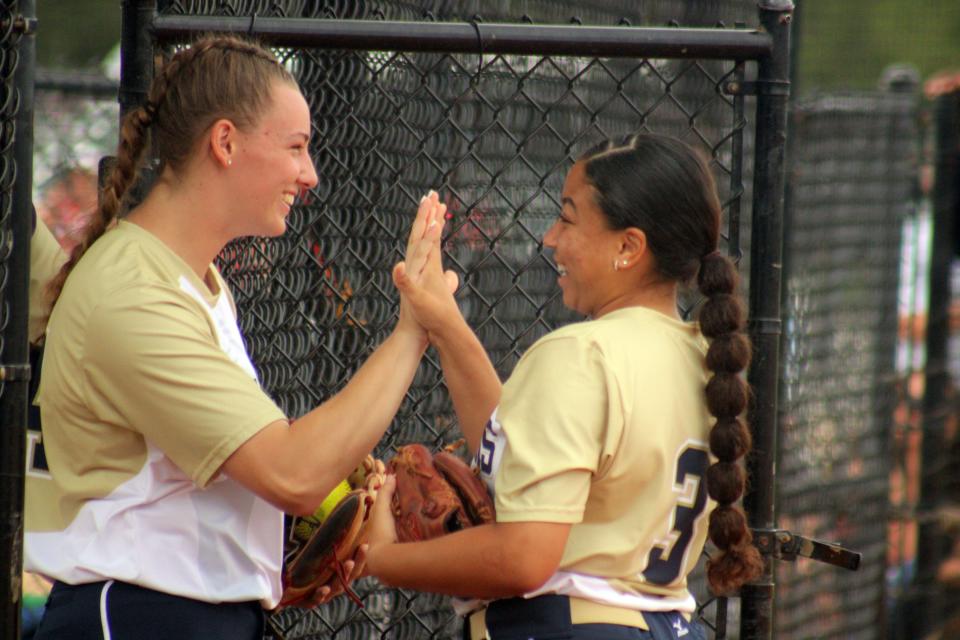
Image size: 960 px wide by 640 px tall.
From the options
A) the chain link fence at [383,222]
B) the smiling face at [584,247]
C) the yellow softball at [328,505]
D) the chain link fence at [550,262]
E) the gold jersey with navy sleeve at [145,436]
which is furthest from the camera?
the chain link fence at [550,262]

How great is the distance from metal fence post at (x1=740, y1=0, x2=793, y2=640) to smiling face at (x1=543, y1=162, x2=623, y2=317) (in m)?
0.49

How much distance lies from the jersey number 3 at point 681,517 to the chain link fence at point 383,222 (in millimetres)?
701

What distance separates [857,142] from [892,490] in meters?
1.75

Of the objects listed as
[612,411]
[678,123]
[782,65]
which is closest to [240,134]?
[612,411]

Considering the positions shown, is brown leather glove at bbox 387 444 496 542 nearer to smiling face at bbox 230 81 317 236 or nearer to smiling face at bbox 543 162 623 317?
smiling face at bbox 543 162 623 317

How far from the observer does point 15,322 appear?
92.3 inches

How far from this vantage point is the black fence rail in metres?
5.49

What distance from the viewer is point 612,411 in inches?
87.1

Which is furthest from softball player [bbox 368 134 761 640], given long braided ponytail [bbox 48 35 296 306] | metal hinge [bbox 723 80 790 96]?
long braided ponytail [bbox 48 35 296 306]

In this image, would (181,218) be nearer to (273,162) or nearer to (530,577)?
(273,162)

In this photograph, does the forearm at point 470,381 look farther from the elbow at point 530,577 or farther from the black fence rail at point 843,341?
the black fence rail at point 843,341

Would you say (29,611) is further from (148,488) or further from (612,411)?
(612,411)

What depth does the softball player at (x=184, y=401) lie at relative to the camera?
216 cm

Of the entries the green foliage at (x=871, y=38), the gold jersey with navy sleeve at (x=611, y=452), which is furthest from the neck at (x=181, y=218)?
the green foliage at (x=871, y=38)
